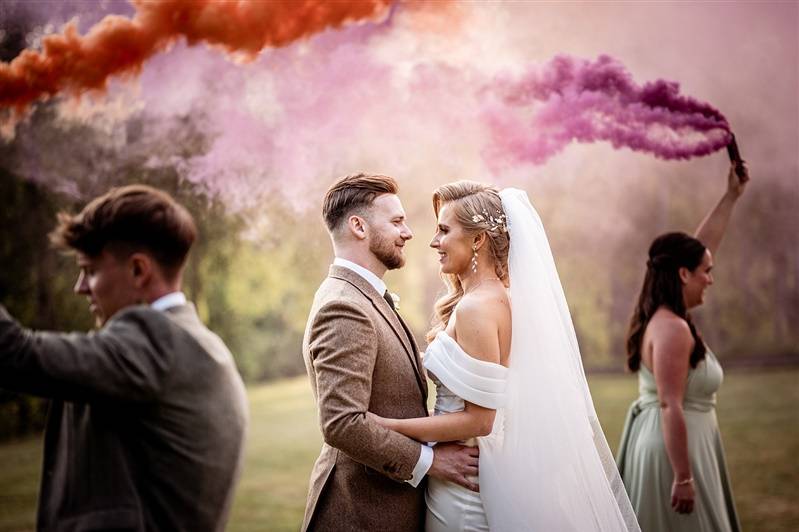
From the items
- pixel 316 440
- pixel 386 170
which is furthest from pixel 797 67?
pixel 316 440

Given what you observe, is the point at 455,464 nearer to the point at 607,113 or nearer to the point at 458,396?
the point at 458,396

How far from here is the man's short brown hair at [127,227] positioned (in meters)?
2.49

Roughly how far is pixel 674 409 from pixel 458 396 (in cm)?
164

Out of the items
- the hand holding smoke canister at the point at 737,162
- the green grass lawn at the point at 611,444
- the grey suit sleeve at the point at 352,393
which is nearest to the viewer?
the grey suit sleeve at the point at 352,393

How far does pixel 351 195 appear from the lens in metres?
3.46

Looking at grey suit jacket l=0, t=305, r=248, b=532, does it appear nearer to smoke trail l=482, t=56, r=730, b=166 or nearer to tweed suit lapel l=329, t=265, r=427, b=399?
tweed suit lapel l=329, t=265, r=427, b=399

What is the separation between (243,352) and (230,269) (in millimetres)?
2204

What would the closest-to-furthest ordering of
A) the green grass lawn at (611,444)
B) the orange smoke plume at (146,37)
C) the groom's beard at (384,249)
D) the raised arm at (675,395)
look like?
the groom's beard at (384,249)
the raised arm at (675,395)
the orange smoke plume at (146,37)
the green grass lawn at (611,444)

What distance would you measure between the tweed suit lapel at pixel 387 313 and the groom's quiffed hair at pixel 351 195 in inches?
9.5

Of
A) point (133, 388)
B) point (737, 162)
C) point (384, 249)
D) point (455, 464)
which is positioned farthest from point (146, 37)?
point (737, 162)

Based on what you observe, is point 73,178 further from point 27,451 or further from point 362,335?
point 27,451

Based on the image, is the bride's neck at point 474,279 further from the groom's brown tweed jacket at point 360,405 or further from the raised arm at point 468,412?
the groom's brown tweed jacket at point 360,405

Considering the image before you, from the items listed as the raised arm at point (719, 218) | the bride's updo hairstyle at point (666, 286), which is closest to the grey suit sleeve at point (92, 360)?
the bride's updo hairstyle at point (666, 286)

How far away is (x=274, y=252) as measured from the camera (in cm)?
1563
